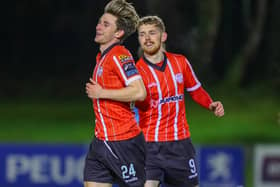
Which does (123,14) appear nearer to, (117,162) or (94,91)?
(94,91)

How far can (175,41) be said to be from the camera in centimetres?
1404

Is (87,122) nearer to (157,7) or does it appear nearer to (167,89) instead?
(157,7)

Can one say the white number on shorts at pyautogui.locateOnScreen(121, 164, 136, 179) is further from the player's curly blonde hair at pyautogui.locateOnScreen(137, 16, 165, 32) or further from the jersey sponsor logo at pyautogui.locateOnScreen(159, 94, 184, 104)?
the player's curly blonde hair at pyautogui.locateOnScreen(137, 16, 165, 32)

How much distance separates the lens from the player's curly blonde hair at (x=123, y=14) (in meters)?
5.21

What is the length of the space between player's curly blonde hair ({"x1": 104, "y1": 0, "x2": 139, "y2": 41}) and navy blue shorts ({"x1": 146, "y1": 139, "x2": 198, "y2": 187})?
110cm

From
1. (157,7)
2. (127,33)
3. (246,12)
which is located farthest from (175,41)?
(127,33)

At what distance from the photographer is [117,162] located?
519cm

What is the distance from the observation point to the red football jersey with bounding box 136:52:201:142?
5.96m

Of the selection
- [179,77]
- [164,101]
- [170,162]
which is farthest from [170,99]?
[170,162]

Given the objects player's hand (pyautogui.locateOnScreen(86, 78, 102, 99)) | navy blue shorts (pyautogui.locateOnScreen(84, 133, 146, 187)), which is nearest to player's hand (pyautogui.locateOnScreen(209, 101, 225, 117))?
navy blue shorts (pyautogui.locateOnScreen(84, 133, 146, 187))

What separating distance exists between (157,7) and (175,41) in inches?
25.1

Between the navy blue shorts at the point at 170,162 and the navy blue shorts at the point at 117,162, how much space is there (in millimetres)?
797

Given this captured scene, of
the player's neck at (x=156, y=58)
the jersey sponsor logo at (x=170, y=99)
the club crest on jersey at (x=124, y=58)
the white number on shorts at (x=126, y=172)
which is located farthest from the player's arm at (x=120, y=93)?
the player's neck at (x=156, y=58)

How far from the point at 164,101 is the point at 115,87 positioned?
895mm
